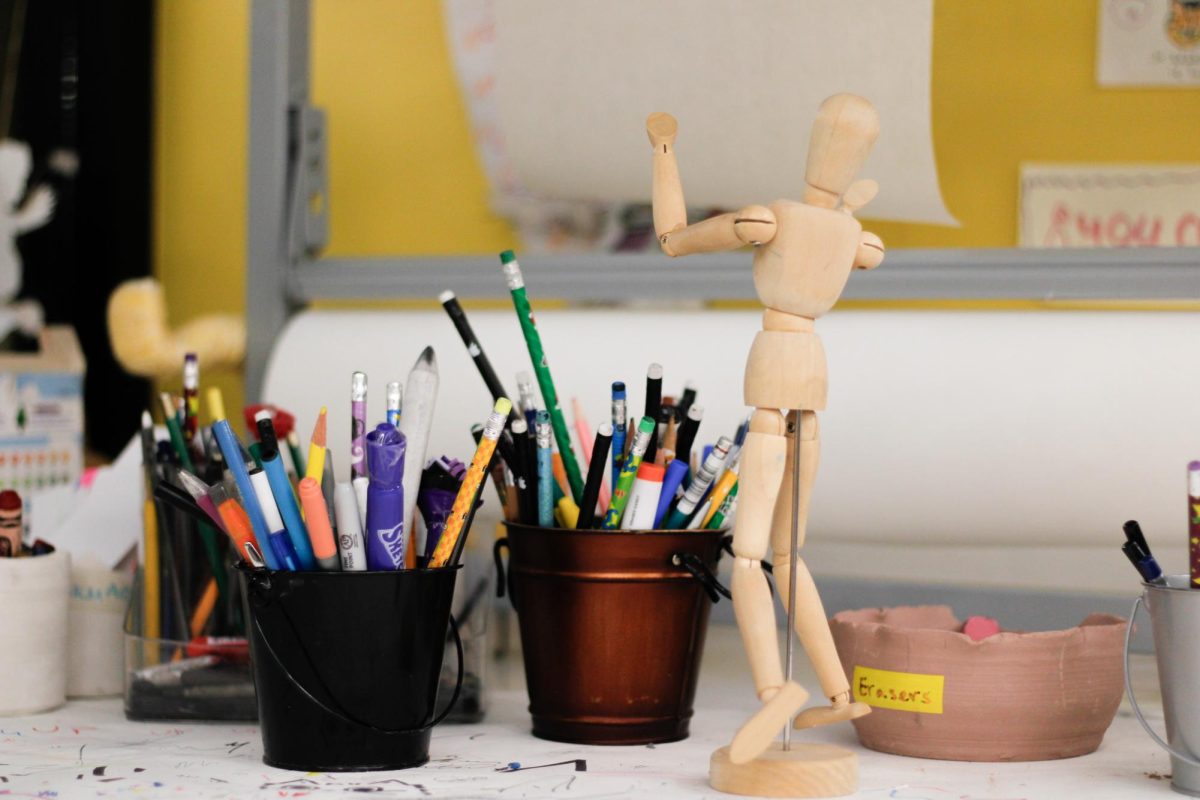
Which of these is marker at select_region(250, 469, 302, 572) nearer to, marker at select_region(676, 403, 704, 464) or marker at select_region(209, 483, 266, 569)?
marker at select_region(209, 483, 266, 569)

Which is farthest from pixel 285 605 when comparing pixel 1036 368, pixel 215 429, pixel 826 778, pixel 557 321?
pixel 1036 368

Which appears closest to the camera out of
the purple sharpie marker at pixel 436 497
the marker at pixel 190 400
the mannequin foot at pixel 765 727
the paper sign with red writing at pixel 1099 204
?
the mannequin foot at pixel 765 727

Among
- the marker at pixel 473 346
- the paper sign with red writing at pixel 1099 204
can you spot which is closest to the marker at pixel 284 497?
the marker at pixel 473 346

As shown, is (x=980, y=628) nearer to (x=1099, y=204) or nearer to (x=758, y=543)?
(x=758, y=543)

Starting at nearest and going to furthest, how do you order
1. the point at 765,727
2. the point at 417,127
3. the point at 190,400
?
1. the point at 765,727
2. the point at 190,400
3. the point at 417,127

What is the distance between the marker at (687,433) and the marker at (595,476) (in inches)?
1.7

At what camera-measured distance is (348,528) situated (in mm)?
610

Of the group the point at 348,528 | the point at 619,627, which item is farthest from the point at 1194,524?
the point at 348,528

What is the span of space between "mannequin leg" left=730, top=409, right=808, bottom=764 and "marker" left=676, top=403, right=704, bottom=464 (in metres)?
0.11

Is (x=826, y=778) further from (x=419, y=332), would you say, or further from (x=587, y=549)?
(x=419, y=332)

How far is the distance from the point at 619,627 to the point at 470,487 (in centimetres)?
11

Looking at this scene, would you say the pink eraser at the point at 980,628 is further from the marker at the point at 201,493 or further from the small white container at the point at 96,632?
the small white container at the point at 96,632

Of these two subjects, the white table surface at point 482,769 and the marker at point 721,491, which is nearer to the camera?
the white table surface at point 482,769

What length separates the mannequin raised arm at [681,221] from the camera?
0.59 meters
